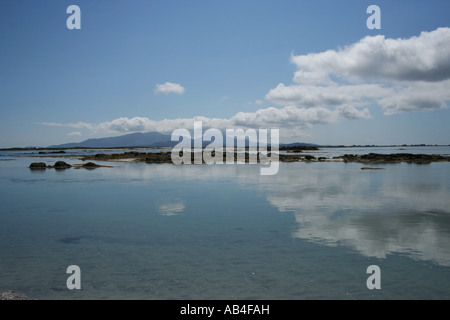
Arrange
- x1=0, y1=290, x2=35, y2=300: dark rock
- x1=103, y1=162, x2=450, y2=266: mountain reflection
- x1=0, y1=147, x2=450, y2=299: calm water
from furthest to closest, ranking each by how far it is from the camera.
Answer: x1=103, y1=162, x2=450, y2=266: mountain reflection
x1=0, y1=147, x2=450, y2=299: calm water
x1=0, y1=290, x2=35, y2=300: dark rock

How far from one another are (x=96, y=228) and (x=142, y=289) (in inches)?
328

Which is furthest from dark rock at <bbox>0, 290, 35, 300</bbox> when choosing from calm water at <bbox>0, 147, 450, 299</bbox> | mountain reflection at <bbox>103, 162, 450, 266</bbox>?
mountain reflection at <bbox>103, 162, 450, 266</bbox>

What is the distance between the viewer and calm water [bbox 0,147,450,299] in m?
9.66

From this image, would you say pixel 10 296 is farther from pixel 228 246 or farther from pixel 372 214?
pixel 372 214

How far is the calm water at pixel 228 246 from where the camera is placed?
966 cm

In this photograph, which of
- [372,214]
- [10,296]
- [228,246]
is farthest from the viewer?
[372,214]

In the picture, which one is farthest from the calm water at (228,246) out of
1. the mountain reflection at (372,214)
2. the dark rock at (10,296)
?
the dark rock at (10,296)

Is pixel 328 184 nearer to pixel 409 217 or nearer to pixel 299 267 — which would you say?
pixel 409 217

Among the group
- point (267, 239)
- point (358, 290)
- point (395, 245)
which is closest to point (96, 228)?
point (267, 239)

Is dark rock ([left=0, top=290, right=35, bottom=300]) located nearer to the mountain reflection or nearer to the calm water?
the calm water

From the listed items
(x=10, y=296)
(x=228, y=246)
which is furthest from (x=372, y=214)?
(x=10, y=296)

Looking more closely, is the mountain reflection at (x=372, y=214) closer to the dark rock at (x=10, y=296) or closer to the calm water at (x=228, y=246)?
the calm water at (x=228, y=246)

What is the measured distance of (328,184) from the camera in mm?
33312

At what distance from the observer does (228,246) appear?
43.9 feet
